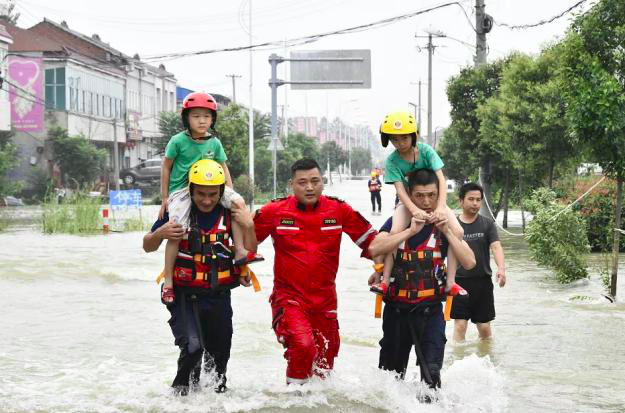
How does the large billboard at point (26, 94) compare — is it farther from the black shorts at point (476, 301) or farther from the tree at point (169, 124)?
the black shorts at point (476, 301)

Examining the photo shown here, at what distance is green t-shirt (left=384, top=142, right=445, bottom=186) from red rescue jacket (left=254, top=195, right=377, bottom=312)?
0.39 meters

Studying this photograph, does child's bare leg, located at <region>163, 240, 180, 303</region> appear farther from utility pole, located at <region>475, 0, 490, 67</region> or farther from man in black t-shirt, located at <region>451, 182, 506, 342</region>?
utility pole, located at <region>475, 0, 490, 67</region>

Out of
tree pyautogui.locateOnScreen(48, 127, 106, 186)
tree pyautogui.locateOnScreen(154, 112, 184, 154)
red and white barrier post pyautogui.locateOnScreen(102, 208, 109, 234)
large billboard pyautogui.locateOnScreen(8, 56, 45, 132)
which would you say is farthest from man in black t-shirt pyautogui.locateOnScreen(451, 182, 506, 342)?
tree pyautogui.locateOnScreen(154, 112, 184, 154)

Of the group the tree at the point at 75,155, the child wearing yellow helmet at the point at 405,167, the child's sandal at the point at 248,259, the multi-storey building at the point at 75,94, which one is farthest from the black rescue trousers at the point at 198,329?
the tree at the point at 75,155

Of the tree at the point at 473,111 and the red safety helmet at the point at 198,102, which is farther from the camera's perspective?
the tree at the point at 473,111

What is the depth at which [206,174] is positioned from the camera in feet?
20.6

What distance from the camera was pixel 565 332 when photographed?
33.9ft

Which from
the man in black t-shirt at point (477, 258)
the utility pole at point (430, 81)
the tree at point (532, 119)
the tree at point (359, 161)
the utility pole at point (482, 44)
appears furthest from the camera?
the tree at point (359, 161)

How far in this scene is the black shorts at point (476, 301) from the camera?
8812 millimetres

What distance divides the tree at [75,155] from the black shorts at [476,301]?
1967 inches

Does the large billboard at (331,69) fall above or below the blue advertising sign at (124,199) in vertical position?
above

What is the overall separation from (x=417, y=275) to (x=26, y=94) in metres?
56.2

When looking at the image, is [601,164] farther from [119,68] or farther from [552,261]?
[119,68]

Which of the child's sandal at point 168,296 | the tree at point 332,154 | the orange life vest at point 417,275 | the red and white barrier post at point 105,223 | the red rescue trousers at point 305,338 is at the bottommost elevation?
the red and white barrier post at point 105,223
